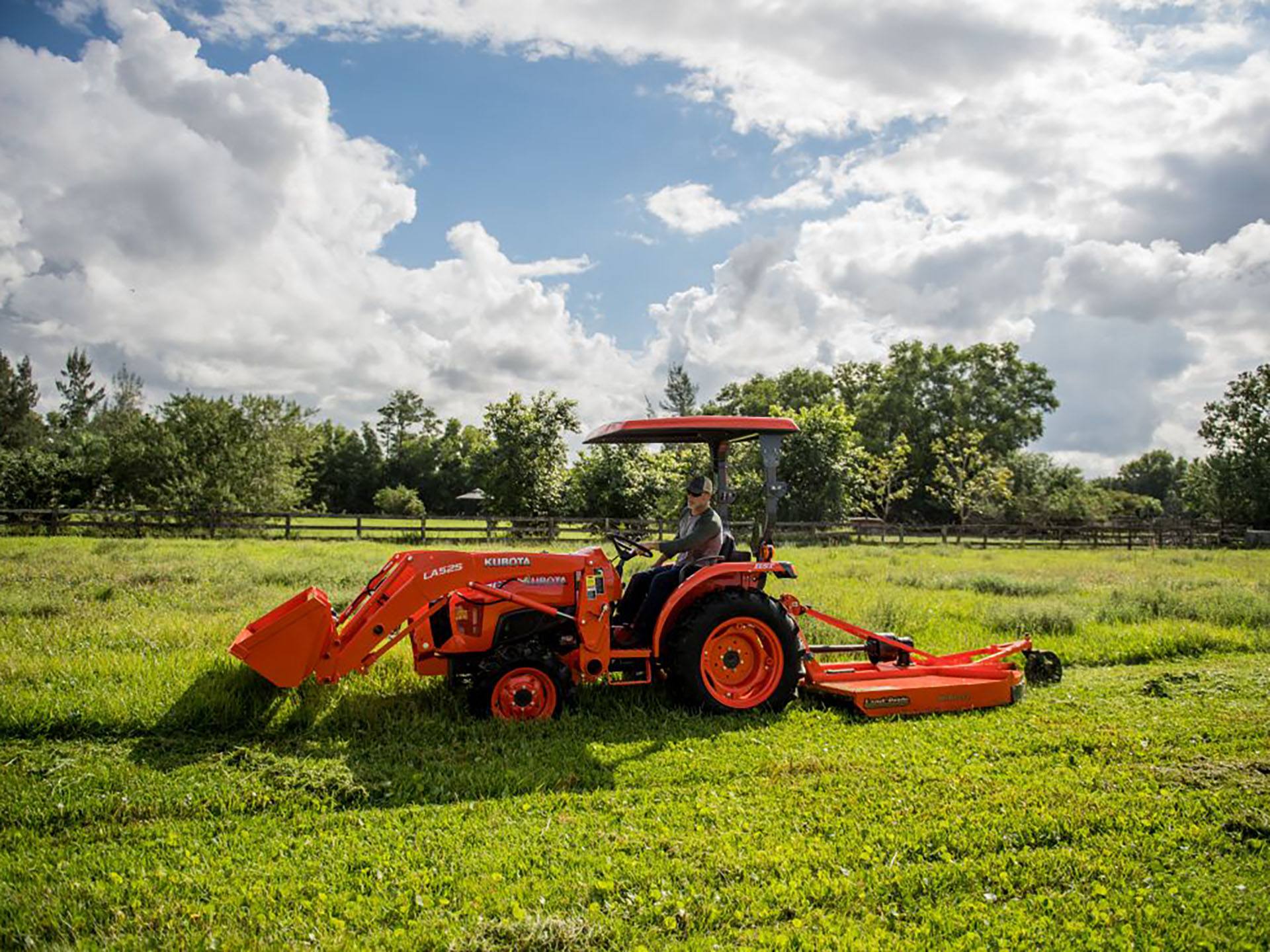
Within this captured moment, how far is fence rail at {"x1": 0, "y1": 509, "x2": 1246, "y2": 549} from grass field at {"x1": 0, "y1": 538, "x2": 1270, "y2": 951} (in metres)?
14.5

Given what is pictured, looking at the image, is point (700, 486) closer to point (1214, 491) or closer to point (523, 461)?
point (523, 461)

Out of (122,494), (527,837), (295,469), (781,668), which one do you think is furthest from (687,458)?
(527,837)

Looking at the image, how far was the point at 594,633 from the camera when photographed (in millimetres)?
6590

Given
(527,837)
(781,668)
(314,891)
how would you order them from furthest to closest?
(781,668) → (527,837) → (314,891)

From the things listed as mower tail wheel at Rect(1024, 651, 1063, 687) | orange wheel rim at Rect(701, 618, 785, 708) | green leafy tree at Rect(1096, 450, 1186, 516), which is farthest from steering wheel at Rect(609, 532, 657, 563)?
green leafy tree at Rect(1096, 450, 1186, 516)

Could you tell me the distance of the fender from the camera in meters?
6.73

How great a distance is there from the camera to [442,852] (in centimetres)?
423

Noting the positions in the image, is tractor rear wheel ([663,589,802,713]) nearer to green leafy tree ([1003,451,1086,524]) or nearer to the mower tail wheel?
the mower tail wheel

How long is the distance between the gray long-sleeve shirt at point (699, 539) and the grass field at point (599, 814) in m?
1.17

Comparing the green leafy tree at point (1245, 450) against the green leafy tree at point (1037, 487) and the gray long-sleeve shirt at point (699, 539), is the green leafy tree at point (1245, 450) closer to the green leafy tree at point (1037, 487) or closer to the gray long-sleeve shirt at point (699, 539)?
the green leafy tree at point (1037, 487)

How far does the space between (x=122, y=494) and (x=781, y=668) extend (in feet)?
95.6

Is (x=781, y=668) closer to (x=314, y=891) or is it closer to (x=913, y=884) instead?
(x=913, y=884)

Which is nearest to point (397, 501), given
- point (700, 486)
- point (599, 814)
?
point (700, 486)

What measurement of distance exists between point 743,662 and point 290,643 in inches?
135
